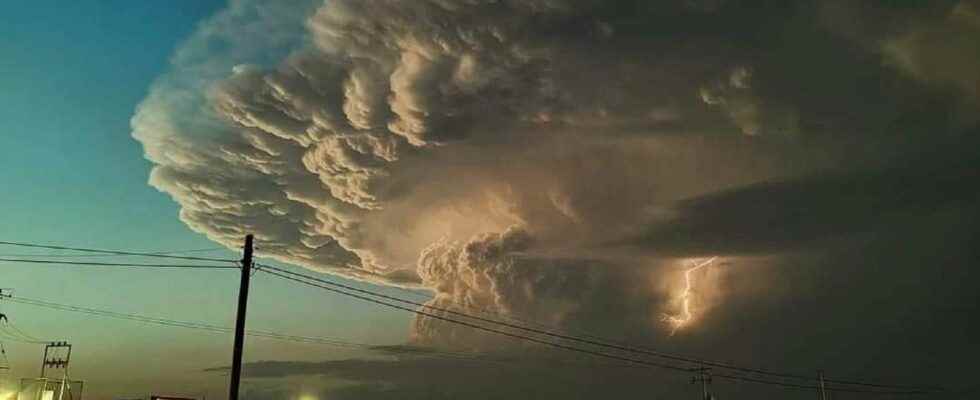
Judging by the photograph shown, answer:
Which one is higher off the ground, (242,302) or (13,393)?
(242,302)

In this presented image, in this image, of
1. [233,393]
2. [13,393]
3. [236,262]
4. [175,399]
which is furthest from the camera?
[13,393]

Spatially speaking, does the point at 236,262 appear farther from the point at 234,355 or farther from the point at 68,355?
the point at 68,355

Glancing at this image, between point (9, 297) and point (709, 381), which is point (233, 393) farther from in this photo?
point (709, 381)

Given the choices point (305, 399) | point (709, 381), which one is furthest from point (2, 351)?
point (709, 381)

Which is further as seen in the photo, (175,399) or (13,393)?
(13,393)

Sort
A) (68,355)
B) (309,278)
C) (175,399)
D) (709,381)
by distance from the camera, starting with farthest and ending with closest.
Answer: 1. (709,381)
2. (68,355)
3. (175,399)
4. (309,278)

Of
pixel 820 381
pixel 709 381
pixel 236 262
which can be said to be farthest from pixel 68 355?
pixel 820 381
